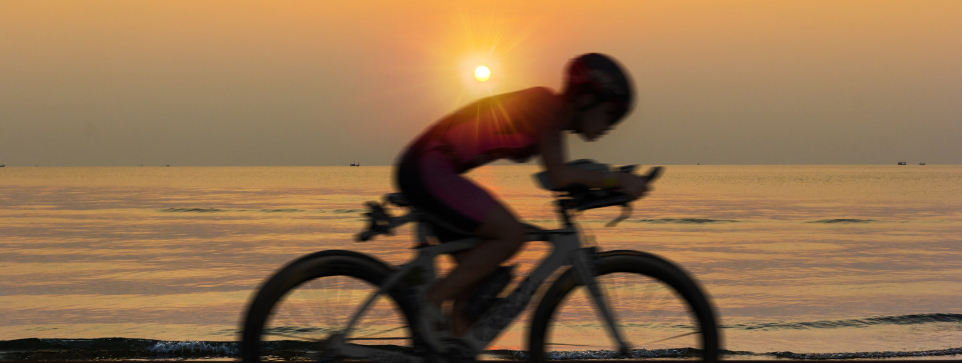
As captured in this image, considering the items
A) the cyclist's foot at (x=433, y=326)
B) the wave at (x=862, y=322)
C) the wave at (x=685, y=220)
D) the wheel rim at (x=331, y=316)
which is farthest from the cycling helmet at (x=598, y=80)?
the wave at (x=685, y=220)

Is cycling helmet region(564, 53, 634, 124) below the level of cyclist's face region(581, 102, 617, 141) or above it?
above

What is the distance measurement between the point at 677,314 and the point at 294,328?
1556 millimetres

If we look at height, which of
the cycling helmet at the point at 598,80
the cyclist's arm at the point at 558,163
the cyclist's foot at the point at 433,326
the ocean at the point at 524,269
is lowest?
the cyclist's foot at the point at 433,326

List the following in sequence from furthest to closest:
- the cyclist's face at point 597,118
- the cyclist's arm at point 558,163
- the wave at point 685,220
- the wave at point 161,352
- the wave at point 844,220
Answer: the wave at point 844,220, the wave at point 685,220, the wave at point 161,352, the cyclist's face at point 597,118, the cyclist's arm at point 558,163

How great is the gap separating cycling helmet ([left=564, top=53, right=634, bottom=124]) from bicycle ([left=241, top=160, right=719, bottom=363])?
254 mm

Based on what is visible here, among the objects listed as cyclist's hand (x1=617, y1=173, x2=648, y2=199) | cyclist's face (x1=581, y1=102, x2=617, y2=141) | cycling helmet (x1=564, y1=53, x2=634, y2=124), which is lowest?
cyclist's hand (x1=617, y1=173, x2=648, y2=199)

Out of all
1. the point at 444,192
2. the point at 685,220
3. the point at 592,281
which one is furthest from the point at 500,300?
the point at 685,220

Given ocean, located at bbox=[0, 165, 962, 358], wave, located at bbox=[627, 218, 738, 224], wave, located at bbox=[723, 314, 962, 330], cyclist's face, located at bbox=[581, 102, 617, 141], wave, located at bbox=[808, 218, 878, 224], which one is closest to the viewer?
cyclist's face, located at bbox=[581, 102, 617, 141]

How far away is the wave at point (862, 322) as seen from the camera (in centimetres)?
867

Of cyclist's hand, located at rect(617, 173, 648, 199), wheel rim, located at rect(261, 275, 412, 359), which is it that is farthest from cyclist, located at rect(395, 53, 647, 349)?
wheel rim, located at rect(261, 275, 412, 359)

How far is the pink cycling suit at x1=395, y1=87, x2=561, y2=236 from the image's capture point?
261 cm

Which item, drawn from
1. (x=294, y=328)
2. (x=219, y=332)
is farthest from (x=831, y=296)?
(x=294, y=328)

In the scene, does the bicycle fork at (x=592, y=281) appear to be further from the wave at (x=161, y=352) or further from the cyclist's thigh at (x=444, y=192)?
the wave at (x=161, y=352)

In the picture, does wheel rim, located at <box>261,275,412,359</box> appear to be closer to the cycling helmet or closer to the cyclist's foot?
the cyclist's foot
